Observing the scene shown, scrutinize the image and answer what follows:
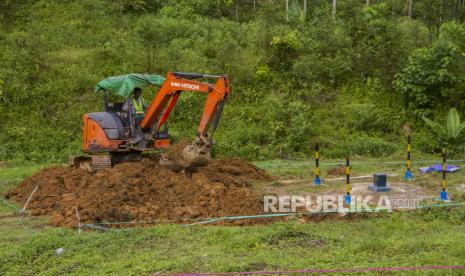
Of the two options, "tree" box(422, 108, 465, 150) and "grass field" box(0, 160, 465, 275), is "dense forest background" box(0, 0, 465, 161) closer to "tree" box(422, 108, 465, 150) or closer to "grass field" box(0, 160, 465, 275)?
"tree" box(422, 108, 465, 150)

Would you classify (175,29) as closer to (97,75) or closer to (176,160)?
(97,75)

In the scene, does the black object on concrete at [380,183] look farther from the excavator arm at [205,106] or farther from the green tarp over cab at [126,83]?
the green tarp over cab at [126,83]

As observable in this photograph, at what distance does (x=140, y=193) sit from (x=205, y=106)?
2.47 meters

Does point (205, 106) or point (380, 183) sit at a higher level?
point (205, 106)

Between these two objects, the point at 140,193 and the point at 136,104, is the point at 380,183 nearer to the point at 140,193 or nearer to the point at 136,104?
the point at 140,193

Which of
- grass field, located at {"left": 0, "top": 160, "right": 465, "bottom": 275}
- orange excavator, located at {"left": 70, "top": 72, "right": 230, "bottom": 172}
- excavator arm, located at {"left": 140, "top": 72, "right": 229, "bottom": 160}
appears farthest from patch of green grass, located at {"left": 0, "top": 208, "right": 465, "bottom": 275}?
orange excavator, located at {"left": 70, "top": 72, "right": 230, "bottom": 172}

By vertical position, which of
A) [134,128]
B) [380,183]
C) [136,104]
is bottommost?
[380,183]

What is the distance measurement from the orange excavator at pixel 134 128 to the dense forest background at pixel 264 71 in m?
4.82

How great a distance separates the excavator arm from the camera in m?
12.1

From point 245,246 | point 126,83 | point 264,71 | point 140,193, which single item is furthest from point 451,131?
point 245,246

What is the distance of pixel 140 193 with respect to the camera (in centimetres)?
1139

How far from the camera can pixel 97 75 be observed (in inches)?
887

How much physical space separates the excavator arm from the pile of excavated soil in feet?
2.79

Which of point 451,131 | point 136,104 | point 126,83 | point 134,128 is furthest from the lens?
point 451,131
